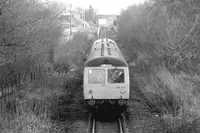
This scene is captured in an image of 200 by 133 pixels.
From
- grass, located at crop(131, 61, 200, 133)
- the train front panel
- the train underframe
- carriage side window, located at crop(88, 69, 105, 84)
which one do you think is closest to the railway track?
the train underframe

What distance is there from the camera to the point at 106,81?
10984mm

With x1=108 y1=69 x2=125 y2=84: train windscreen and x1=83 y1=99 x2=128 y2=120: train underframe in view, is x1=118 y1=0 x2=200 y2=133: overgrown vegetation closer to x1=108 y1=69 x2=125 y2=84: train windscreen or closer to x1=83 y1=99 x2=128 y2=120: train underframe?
x1=83 y1=99 x2=128 y2=120: train underframe

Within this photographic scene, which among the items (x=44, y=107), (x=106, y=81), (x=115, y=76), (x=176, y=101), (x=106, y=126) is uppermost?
(x=115, y=76)

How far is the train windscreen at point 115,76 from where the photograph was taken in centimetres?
1104

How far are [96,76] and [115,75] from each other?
0.75 m

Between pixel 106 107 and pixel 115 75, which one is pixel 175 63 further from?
pixel 106 107

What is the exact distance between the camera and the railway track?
9.96 meters

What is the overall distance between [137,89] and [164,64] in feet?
7.40

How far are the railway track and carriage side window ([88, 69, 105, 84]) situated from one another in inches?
59.1

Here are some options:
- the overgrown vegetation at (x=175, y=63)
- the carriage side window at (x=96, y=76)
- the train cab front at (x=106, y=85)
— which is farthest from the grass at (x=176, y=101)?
the carriage side window at (x=96, y=76)

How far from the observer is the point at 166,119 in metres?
10.4

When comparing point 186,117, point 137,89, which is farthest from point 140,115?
point 137,89

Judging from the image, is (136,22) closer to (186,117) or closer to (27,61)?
(27,61)

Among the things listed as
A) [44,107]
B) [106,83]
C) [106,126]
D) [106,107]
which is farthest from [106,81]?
[44,107]
